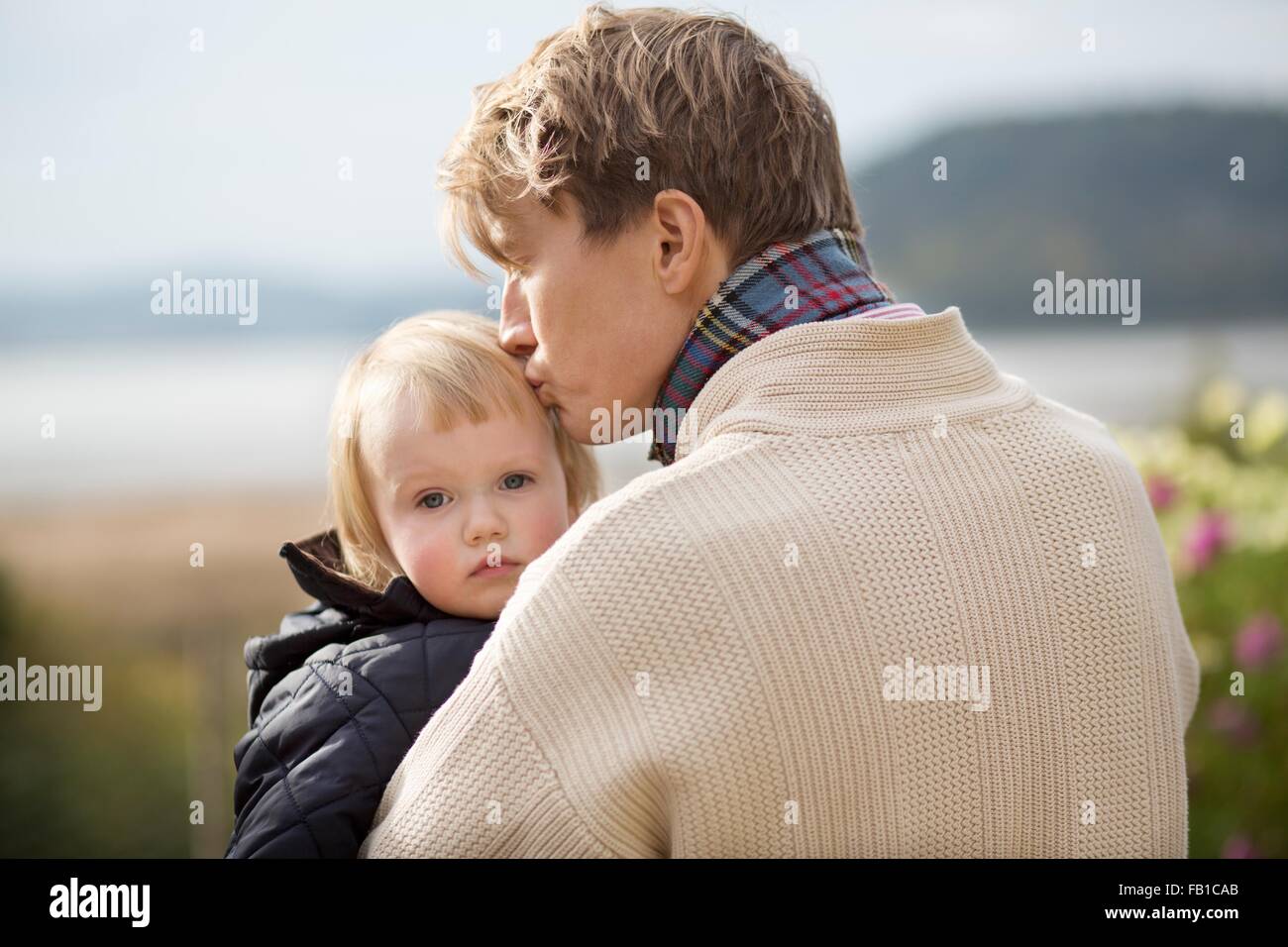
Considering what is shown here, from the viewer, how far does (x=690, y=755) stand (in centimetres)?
119

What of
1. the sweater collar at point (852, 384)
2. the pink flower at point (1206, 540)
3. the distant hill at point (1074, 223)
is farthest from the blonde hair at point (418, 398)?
the pink flower at point (1206, 540)

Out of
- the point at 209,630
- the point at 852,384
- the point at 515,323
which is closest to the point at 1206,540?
the point at 515,323

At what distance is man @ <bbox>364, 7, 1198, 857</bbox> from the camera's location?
1196 mm

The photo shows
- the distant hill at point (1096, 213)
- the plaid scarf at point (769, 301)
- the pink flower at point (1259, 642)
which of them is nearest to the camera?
the plaid scarf at point (769, 301)

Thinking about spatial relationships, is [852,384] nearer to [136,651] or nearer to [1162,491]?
[1162,491]

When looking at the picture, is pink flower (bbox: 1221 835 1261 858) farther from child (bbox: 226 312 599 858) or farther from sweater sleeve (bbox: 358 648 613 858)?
sweater sleeve (bbox: 358 648 613 858)

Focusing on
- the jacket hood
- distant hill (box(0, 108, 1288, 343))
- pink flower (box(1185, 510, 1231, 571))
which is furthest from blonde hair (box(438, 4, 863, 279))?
distant hill (box(0, 108, 1288, 343))

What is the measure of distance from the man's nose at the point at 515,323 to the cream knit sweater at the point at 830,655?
1.86ft

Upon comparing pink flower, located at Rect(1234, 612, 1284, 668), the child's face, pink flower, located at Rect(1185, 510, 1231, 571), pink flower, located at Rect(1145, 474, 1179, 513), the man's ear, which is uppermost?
the man's ear

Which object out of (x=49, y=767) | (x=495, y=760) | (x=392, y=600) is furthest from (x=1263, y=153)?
(x=49, y=767)

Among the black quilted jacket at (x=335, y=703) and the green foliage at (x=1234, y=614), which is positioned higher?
the black quilted jacket at (x=335, y=703)

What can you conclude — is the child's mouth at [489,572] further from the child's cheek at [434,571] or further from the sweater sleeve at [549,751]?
the sweater sleeve at [549,751]

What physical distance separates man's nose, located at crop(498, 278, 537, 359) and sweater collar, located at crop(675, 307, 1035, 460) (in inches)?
20.0

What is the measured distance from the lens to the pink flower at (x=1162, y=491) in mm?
3459
